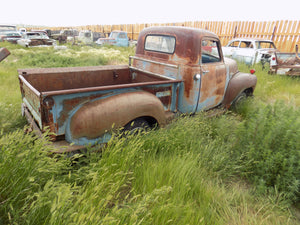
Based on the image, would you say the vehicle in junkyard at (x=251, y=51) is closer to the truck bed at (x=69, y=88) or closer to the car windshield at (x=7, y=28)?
the truck bed at (x=69, y=88)

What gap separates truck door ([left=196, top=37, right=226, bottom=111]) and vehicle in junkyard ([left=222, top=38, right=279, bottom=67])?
17.9 feet

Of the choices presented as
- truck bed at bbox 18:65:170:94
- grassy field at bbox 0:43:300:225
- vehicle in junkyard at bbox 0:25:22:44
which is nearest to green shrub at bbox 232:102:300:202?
grassy field at bbox 0:43:300:225

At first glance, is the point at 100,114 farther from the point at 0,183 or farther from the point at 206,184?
the point at 206,184

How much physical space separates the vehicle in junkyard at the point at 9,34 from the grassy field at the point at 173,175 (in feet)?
45.6

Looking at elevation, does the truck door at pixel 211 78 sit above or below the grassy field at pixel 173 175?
above

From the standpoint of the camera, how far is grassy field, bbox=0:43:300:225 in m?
1.45

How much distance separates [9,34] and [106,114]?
1750cm

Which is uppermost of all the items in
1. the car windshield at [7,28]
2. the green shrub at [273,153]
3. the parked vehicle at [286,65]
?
the car windshield at [7,28]

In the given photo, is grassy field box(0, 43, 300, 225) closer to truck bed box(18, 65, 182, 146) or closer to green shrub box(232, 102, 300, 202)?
green shrub box(232, 102, 300, 202)

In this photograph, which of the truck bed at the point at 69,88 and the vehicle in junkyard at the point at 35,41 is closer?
the truck bed at the point at 69,88

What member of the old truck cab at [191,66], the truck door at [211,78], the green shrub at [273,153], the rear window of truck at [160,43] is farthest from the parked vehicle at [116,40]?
the green shrub at [273,153]

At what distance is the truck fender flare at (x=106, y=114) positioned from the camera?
2.14m

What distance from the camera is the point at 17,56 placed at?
10297 millimetres

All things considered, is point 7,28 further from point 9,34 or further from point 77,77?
point 77,77
